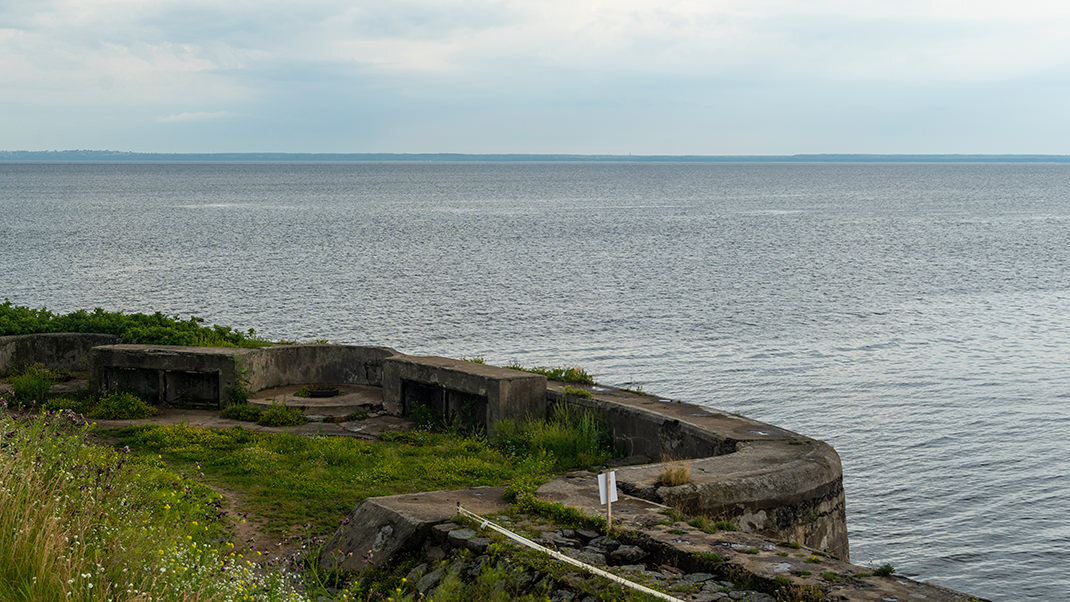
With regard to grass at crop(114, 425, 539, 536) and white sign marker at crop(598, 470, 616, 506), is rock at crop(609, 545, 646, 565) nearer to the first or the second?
white sign marker at crop(598, 470, 616, 506)

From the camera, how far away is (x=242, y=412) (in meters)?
16.3

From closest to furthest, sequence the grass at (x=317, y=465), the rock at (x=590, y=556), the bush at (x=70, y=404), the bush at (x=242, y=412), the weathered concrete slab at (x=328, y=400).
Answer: the rock at (x=590, y=556), the grass at (x=317, y=465), the bush at (x=242, y=412), the bush at (x=70, y=404), the weathered concrete slab at (x=328, y=400)

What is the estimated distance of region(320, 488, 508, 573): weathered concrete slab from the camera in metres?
9.81

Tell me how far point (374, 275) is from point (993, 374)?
30572 mm

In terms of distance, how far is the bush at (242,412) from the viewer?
637 inches

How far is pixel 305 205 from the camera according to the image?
4830 inches

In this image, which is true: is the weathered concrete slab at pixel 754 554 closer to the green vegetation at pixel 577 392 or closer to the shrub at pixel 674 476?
the shrub at pixel 674 476

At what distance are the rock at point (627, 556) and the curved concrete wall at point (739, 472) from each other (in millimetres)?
1663

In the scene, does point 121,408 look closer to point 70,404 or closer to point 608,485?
point 70,404

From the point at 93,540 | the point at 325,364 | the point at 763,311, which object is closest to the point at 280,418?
the point at 325,364

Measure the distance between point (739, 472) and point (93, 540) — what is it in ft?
21.4

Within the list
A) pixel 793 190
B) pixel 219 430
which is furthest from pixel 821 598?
pixel 793 190

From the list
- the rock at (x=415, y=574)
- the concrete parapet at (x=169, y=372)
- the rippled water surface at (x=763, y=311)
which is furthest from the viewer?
→ the rippled water surface at (x=763, y=311)

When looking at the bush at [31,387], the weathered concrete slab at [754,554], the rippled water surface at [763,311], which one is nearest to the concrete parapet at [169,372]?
the bush at [31,387]
